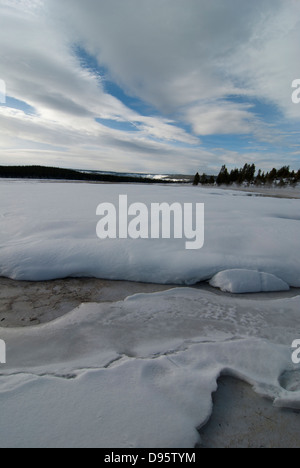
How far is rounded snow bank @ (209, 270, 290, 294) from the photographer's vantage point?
2.78 metres

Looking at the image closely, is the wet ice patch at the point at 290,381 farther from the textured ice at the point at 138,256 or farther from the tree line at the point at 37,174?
the tree line at the point at 37,174

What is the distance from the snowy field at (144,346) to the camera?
3.76 ft

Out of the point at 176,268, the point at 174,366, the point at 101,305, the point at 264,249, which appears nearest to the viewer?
the point at 174,366

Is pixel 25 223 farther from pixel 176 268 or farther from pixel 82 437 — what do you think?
pixel 82 437

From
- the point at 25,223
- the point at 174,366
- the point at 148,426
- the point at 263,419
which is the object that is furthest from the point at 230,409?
the point at 25,223

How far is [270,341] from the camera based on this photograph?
6.13ft

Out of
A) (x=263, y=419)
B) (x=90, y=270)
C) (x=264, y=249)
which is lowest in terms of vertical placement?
(x=263, y=419)

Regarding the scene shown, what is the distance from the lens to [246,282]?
2.82m

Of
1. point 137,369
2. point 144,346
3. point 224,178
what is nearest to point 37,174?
point 224,178

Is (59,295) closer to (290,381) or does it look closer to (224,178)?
(290,381)

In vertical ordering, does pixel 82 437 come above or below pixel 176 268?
below

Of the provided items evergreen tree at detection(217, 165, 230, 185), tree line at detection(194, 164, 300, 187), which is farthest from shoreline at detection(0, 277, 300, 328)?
evergreen tree at detection(217, 165, 230, 185)

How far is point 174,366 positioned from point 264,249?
2.77 meters

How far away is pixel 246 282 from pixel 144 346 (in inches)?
68.5
